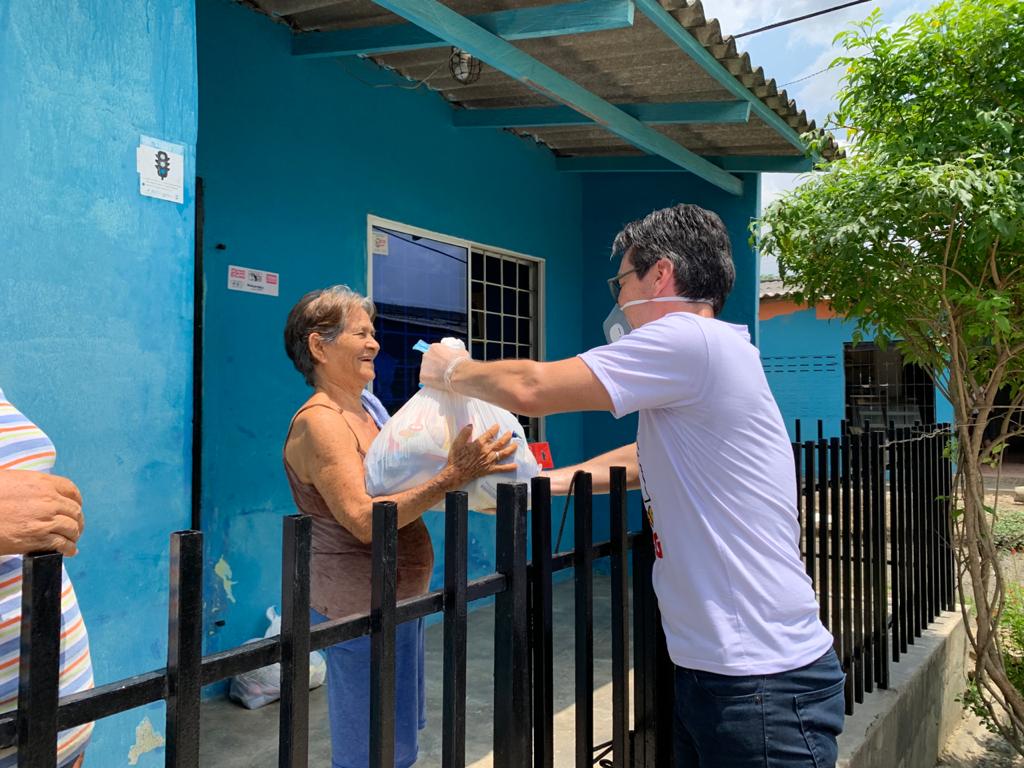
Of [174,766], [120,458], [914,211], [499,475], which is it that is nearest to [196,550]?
[174,766]

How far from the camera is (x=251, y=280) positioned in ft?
13.5

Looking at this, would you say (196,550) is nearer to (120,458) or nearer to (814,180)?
(120,458)

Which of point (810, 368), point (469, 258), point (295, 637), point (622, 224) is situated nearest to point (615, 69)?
point (469, 258)

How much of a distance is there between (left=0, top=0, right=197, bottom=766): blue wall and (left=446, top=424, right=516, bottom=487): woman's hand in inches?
44.0

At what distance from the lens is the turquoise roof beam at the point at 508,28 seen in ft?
12.0

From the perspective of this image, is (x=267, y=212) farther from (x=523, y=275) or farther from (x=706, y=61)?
(x=523, y=275)

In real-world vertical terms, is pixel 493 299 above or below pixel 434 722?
above

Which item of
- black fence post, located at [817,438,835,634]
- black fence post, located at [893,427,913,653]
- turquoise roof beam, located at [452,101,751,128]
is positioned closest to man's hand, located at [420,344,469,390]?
black fence post, located at [817,438,835,634]

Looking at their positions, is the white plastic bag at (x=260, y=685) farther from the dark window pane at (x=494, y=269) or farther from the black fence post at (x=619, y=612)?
the dark window pane at (x=494, y=269)

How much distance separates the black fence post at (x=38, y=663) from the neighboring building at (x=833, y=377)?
613 inches

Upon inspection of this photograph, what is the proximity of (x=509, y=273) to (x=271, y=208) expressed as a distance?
8.06 ft

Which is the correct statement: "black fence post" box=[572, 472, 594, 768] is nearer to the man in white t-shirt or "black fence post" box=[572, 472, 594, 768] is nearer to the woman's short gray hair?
the man in white t-shirt

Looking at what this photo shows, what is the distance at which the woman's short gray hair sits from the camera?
233cm

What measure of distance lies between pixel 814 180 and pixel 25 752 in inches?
145
